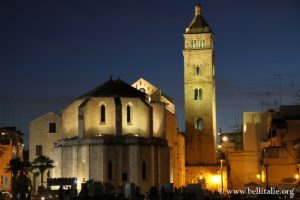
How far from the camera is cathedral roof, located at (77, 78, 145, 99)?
79838 mm

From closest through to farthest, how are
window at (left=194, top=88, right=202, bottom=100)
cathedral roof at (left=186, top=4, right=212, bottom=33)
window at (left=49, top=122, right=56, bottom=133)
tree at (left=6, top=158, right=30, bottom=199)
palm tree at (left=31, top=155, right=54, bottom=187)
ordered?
1. tree at (left=6, top=158, right=30, bottom=199)
2. palm tree at (left=31, top=155, right=54, bottom=187)
3. window at (left=49, top=122, right=56, bottom=133)
4. window at (left=194, top=88, right=202, bottom=100)
5. cathedral roof at (left=186, top=4, right=212, bottom=33)

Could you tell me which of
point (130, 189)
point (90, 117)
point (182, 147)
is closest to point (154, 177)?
point (90, 117)

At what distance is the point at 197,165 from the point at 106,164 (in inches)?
892

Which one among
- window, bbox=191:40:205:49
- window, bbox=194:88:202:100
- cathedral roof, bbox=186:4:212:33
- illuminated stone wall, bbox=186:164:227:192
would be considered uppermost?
cathedral roof, bbox=186:4:212:33

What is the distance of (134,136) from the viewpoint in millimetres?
76438

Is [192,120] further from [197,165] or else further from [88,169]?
[88,169]

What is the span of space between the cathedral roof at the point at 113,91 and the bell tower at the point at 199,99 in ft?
47.6

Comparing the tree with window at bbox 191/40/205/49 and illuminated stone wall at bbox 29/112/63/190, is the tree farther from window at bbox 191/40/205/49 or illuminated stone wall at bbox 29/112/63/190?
window at bbox 191/40/205/49

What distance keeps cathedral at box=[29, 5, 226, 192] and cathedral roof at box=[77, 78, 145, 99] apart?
46 mm

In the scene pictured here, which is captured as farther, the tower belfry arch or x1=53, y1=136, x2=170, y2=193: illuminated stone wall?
the tower belfry arch

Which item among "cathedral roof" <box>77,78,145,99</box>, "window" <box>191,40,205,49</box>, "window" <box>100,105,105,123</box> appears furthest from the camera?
"window" <box>191,40,205,49</box>

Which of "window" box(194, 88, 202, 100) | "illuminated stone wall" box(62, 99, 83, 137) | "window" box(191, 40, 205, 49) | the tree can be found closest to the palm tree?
the tree

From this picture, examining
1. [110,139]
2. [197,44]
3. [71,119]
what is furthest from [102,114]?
[197,44]

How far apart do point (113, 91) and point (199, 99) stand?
1871 centimetres
